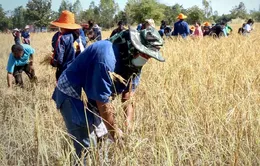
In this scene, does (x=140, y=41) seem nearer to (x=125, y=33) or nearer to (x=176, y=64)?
(x=125, y=33)

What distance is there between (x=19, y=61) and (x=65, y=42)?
5.89 feet

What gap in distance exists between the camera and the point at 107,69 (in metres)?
1.73

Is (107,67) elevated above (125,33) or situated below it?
below

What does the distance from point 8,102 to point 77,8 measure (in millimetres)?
90166

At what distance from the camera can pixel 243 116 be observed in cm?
188

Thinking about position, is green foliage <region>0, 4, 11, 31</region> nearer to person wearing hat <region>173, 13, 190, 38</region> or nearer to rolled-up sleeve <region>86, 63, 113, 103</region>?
person wearing hat <region>173, 13, 190, 38</region>

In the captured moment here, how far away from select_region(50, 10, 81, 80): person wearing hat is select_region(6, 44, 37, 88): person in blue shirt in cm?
127

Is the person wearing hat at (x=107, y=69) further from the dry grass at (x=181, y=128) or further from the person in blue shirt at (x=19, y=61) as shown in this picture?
the person in blue shirt at (x=19, y=61)

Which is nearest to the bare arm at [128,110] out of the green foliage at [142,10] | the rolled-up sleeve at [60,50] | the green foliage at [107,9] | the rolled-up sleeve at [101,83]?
the rolled-up sleeve at [101,83]

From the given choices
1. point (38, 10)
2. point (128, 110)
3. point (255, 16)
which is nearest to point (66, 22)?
point (128, 110)

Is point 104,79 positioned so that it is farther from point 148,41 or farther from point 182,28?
point 182,28

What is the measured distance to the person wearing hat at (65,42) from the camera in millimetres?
3891

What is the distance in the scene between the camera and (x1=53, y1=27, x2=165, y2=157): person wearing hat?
1738 mm

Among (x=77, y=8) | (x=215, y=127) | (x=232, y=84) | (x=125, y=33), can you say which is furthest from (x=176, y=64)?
(x=77, y=8)
